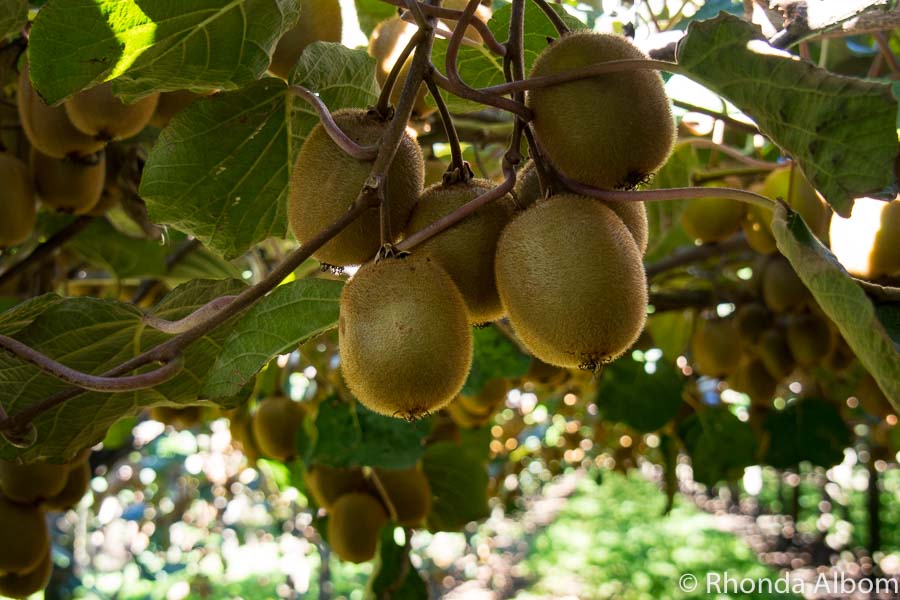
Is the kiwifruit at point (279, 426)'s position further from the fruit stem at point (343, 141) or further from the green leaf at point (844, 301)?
the green leaf at point (844, 301)

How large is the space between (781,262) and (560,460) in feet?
10.2

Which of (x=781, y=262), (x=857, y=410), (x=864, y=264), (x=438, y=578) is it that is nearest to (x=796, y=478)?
(x=857, y=410)

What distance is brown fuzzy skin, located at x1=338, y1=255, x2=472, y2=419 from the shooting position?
0.73 meters

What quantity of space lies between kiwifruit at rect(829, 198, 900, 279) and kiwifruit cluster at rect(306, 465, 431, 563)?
1163 millimetres

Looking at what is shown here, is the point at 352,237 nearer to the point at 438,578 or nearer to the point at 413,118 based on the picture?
the point at 413,118

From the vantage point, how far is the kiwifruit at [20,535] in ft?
5.34

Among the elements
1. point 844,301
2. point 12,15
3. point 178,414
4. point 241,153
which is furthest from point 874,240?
point 178,414

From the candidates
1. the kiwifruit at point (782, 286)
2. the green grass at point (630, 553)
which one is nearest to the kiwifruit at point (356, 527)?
the kiwifruit at point (782, 286)

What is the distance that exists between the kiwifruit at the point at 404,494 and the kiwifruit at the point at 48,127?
986 mm

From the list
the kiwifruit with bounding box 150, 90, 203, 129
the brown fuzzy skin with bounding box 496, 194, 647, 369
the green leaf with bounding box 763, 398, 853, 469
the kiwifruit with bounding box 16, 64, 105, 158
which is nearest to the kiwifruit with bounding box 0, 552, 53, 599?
the kiwifruit with bounding box 16, 64, 105, 158

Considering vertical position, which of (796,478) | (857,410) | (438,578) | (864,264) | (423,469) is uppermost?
(864,264)

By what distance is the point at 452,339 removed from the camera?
0.75m

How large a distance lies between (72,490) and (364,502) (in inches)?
24.0

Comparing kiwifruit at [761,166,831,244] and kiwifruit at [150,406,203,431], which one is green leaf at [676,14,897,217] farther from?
kiwifruit at [150,406,203,431]
